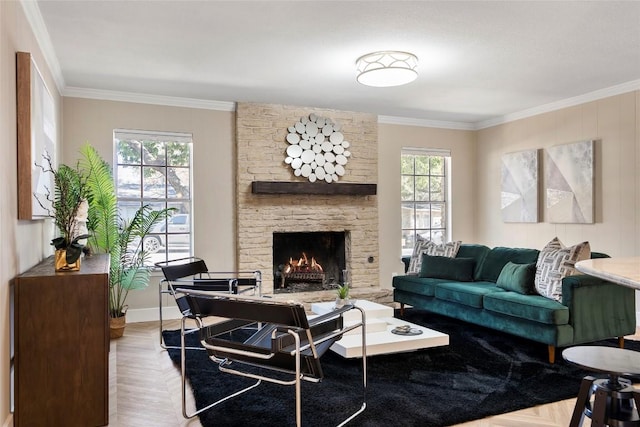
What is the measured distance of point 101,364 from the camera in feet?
8.54

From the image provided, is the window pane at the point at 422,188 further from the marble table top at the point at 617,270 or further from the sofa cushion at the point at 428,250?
the marble table top at the point at 617,270

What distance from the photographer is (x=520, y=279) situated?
4.25m

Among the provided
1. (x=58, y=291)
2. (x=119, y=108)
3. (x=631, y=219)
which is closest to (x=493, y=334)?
(x=631, y=219)

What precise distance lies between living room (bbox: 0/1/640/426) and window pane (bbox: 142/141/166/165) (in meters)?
0.20

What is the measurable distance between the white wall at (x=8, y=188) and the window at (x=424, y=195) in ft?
16.0

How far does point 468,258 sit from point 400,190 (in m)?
1.70

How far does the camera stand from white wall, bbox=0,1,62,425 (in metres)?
2.36

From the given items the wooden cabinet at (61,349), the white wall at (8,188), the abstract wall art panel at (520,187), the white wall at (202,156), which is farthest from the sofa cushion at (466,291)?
the white wall at (8,188)

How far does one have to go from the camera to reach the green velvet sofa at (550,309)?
3705mm

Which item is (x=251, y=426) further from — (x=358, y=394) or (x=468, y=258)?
(x=468, y=258)

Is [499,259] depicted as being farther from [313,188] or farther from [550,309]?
[313,188]

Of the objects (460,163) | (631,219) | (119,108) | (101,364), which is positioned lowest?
(101,364)

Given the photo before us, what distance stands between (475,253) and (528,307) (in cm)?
157

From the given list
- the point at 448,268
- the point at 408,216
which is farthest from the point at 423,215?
the point at 448,268
